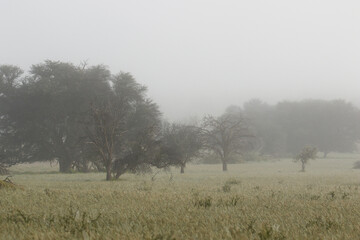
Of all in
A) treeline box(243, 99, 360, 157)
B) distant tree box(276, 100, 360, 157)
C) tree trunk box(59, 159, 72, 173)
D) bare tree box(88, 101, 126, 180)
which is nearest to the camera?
bare tree box(88, 101, 126, 180)

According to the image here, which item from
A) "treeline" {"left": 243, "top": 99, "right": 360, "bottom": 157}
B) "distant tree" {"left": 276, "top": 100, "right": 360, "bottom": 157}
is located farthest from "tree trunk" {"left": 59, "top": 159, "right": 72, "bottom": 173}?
"distant tree" {"left": 276, "top": 100, "right": 360, "bottom": 157}

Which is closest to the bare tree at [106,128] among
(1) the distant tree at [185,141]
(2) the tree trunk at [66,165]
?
(1) the distant tree at [185,141]

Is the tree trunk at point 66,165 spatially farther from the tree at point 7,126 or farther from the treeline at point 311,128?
the treeline at point 311,128

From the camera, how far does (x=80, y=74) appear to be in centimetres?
4534

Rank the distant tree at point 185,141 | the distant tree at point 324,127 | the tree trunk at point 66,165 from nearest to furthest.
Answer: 1. the distant tree at point 185,141
2. the tree trunk at point 66,165
3. the distant tree at point 324,127

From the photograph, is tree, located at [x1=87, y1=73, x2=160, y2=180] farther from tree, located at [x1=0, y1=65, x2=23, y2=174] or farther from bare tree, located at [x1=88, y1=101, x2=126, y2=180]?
tree, located at [x1=0, y1=65, x2=23, y2=174]

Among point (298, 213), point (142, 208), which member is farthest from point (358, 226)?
point (142, 208)

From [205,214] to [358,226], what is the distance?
3.00 meters

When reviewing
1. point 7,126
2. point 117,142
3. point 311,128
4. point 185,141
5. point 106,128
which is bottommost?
point 117,142

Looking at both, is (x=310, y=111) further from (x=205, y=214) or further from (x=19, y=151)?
(x=205, y=214)

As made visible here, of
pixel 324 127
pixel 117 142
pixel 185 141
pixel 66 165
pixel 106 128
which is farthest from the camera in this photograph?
pixel 324 127

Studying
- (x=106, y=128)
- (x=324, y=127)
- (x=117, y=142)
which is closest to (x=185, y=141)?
(x=117, y=142)

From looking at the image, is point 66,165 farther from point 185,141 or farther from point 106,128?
point 106,128

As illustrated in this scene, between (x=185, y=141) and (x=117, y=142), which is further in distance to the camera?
(x=185, y=141)
